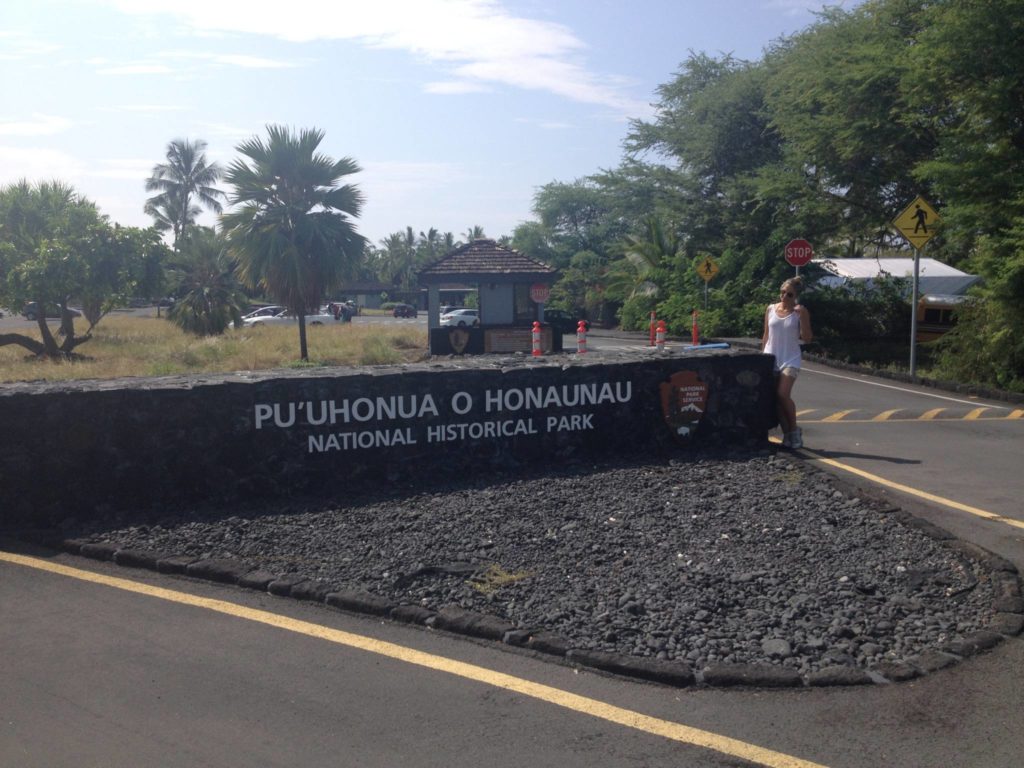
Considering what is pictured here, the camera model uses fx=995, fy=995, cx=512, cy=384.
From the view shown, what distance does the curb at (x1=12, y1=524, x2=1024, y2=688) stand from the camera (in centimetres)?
479

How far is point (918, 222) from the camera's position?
1889 cm

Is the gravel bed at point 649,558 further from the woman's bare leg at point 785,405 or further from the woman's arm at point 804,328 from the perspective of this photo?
the woman's arm at point 804,328

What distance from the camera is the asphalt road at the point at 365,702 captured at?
161 inches

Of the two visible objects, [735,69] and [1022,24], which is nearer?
[1022,24]

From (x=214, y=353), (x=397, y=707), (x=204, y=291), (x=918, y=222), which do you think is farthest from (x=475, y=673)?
(x=204, y=291)

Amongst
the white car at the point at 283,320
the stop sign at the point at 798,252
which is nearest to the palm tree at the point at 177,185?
the white car at the point at 283,320

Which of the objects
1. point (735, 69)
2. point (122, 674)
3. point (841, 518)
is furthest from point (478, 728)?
point (735, 69)

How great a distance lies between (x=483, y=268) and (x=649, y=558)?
2427 cm

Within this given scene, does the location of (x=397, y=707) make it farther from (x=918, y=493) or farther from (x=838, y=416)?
(x=838, y=416)

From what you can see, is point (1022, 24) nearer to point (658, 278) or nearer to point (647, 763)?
point (647, 763)

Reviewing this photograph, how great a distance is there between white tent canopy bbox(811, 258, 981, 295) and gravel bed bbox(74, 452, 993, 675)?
963 inches

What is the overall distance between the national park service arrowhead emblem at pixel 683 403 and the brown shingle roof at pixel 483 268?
20.4m

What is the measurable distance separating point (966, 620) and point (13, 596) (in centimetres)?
554

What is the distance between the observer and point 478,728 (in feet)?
14.1
